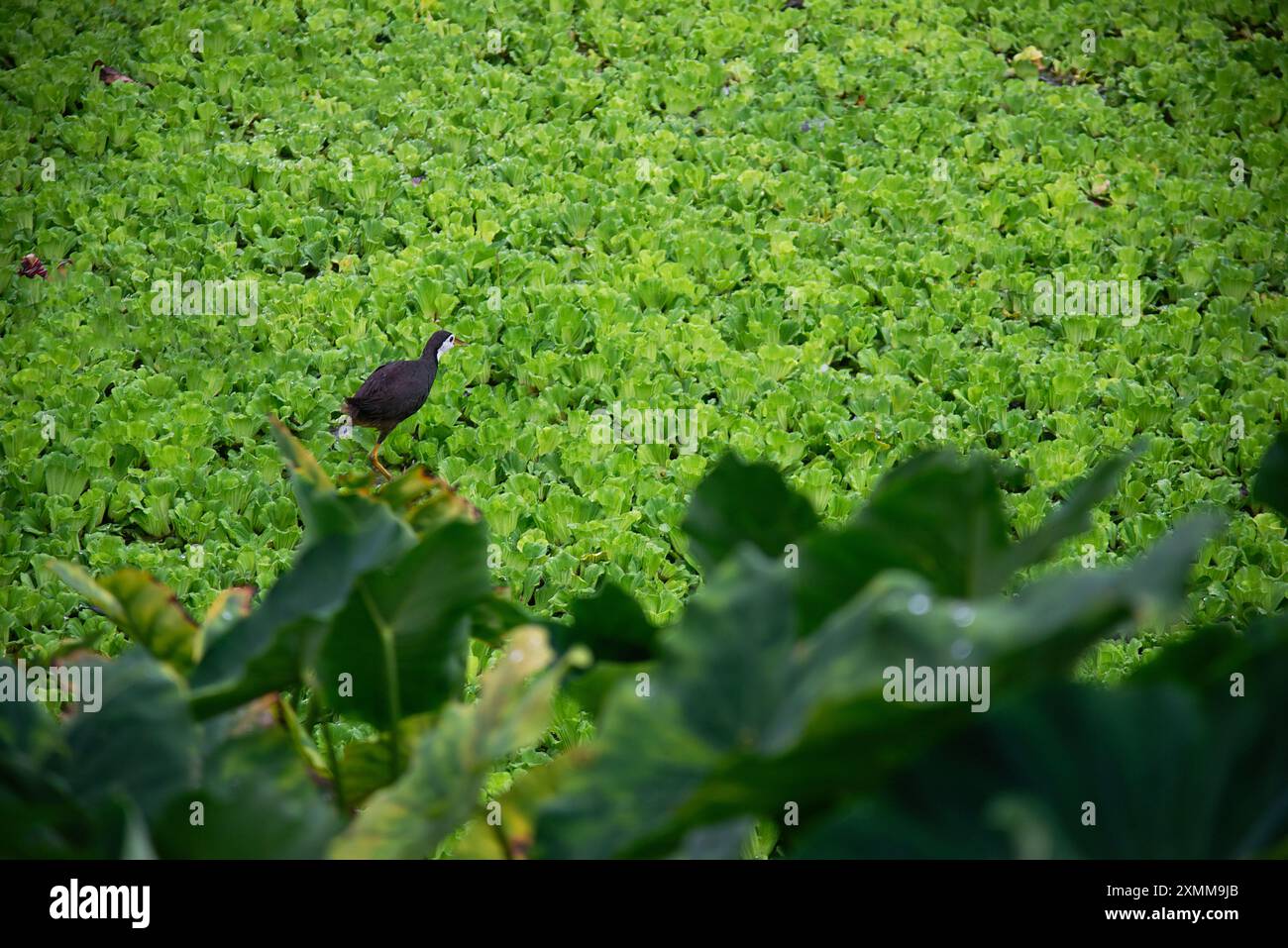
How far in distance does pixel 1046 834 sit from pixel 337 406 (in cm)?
406

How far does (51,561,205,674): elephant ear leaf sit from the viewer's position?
0.95 m

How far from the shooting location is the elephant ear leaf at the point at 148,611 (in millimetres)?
950

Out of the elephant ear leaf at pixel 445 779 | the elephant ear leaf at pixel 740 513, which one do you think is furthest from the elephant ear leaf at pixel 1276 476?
the elephant ear leaf at pixel 445 779

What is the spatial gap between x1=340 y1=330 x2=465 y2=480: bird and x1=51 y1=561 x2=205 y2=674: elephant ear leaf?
3078 millimetres

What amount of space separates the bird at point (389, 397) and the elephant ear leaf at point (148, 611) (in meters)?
3.08

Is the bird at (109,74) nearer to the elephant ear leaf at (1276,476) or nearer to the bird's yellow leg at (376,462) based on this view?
the bird's yellow leg at (376,462)

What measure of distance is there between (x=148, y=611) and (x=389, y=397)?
10.2 ft

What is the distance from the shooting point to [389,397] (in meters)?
4.03

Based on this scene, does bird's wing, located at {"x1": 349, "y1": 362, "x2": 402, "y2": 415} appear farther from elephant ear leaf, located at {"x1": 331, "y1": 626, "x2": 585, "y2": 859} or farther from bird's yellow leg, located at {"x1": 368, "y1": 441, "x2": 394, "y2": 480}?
elephant ear leaf, located at {"x1": 331, "y1": 626, "x2": 585, "y2": 859}

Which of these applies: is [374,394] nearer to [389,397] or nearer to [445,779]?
[389,397]

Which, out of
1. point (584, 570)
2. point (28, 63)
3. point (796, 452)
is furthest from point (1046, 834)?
point (28, 63)

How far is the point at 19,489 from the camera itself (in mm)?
3932

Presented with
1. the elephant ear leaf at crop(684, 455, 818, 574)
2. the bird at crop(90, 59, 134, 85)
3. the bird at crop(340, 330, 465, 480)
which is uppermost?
the bird at crop(90, 59, 134, 85)

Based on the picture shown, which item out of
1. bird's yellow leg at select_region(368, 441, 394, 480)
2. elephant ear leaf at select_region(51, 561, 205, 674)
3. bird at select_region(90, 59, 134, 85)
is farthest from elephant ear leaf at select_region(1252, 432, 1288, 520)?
bird at select_region(90, 59, 134, 85)
